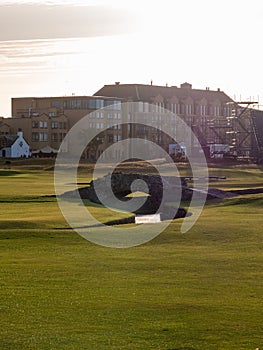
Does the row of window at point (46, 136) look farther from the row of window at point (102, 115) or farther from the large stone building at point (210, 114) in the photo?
the large stone building at point (210, 114)

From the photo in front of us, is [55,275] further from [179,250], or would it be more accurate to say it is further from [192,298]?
→ [179,250]

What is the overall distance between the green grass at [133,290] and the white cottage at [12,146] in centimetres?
11059

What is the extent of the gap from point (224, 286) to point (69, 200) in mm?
31009

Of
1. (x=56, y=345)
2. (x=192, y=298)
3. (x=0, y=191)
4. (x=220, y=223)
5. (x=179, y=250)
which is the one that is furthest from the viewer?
(x=0, y=191)

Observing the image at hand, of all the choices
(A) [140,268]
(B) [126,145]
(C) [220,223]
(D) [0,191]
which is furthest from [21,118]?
(A) [140,268]

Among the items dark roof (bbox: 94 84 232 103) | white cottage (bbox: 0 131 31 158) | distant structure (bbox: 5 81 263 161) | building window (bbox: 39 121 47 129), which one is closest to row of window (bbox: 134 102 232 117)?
distant structure (bbox: 5 81 263 161)

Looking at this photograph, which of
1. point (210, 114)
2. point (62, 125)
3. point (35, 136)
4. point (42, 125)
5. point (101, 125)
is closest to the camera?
point (42, 125)

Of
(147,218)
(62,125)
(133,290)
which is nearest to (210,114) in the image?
(62,125)

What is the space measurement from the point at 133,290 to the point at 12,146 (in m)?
125

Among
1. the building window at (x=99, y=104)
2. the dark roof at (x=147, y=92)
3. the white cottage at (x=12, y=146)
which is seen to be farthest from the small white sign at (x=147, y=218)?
the dark roof at (x=147, y=92)

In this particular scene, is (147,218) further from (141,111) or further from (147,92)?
(147,92)

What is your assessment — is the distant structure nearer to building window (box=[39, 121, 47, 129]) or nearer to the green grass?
building window (box=[39, 121, 47, 129])

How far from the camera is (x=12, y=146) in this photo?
144 metres

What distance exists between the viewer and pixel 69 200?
51.5m
